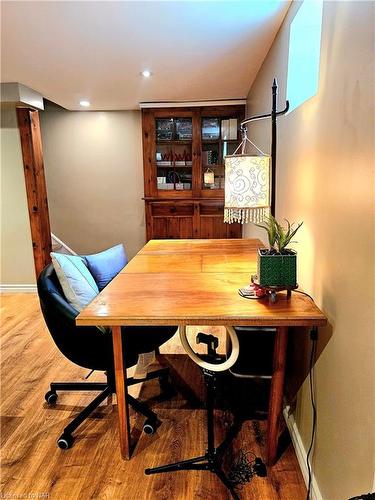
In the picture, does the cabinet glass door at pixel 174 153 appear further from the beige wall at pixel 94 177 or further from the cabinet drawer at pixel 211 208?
the beige wall at pixel 94 177

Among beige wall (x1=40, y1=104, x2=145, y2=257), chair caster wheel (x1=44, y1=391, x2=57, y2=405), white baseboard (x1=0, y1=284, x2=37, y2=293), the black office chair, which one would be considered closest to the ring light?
the black office chair

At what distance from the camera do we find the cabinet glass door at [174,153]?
4121 mm

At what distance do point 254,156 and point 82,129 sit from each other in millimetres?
3842

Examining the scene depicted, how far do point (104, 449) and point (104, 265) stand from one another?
1.03m

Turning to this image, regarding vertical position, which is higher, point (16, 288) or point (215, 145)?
point (215, 145)

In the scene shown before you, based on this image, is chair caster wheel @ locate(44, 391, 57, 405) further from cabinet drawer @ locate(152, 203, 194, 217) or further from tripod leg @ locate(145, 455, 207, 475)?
cabinet drawer @ locate(152, 203, 194, 217)

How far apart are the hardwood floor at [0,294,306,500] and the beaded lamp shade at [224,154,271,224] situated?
119 centimetres

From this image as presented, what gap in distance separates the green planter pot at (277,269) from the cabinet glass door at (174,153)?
3.06 meters

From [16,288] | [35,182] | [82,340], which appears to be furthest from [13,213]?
[82,340]

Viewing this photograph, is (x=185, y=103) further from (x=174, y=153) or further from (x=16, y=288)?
(x=16, y=288)

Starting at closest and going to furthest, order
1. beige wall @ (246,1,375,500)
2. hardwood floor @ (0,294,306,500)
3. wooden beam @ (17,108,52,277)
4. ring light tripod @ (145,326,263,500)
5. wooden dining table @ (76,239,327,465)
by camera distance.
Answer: beige wall @ (246,1,375,500) < wooden dining table @ (76,239,327,465) < ring light tripod @ (145,326,263,500) < hardwood floor @ (0,294,306,500) < wooden beam @ (17,108,52,277)

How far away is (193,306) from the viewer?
1.28 metres

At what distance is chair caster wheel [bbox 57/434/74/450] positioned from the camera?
1.66 m

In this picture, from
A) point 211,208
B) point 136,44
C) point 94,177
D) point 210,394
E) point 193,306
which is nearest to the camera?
point 193,306
